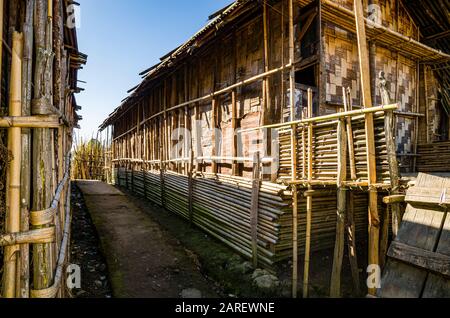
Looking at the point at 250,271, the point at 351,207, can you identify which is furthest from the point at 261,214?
the point at 351,207

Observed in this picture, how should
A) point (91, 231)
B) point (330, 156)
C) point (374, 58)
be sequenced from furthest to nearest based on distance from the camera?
point (91, 231)
point (374, 58)
point (330, 156)

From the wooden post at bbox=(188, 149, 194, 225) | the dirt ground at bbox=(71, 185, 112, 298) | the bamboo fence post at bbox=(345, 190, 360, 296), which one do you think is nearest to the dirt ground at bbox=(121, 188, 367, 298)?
the bamboo fence post at bbox=(345, 190, 360, 296)

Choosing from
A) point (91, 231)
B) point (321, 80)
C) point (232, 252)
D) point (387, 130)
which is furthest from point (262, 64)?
point (91, 231)

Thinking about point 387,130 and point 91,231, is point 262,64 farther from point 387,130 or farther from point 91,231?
point 91,231

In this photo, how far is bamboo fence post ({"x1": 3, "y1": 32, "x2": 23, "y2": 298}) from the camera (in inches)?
82.9

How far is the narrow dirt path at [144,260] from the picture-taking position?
16.0 feet

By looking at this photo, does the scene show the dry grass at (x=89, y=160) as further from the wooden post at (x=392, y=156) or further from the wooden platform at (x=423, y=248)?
the wooden platform at (x=423, y=248)

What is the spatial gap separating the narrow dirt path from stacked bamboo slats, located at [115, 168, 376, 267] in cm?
124

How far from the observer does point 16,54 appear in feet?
7.20

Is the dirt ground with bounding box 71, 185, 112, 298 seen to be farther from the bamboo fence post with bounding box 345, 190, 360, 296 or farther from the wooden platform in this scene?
the wooden platform

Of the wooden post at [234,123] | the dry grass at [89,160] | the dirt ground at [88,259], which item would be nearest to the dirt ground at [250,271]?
the dirt ground at [88,259]

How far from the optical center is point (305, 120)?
4699 millimetres
